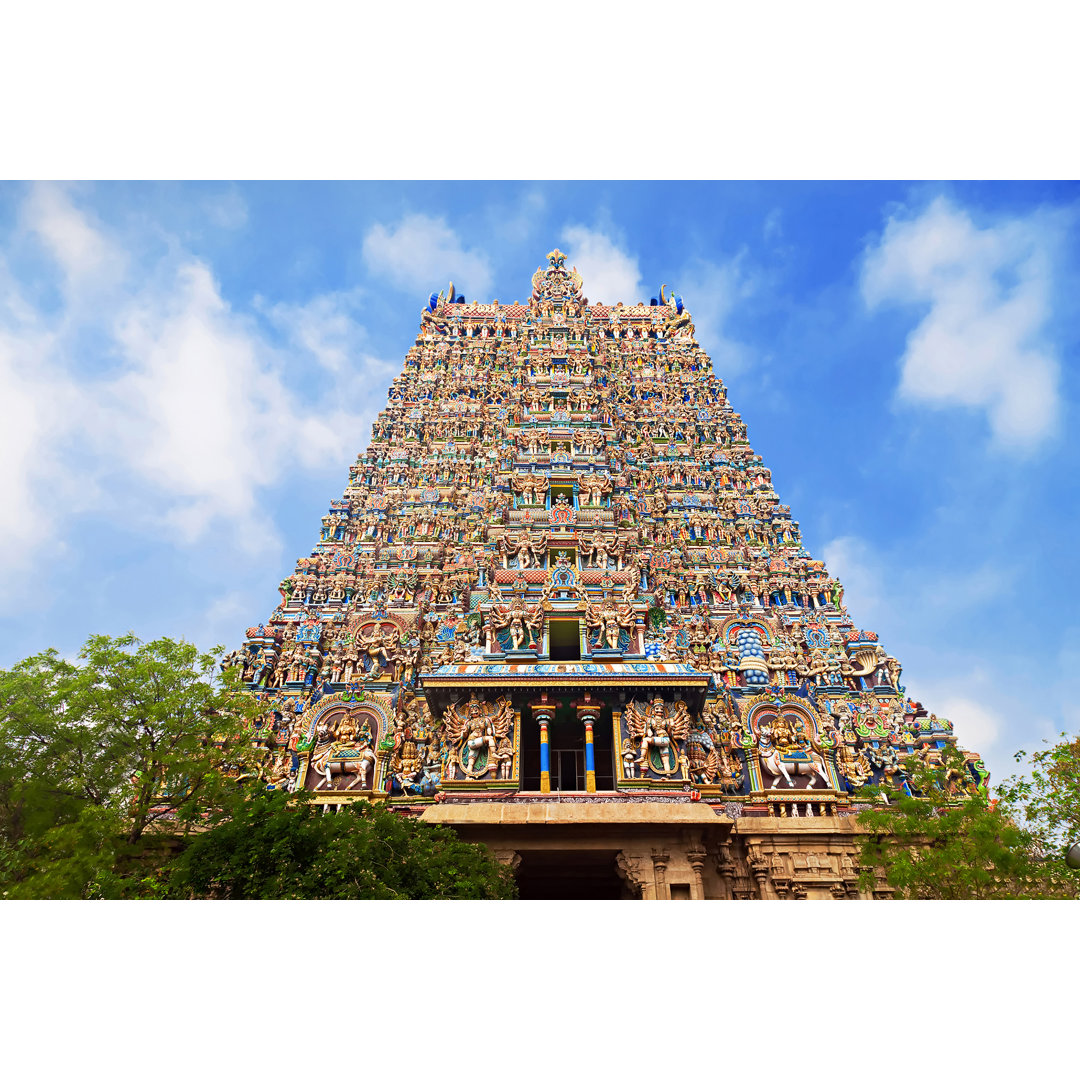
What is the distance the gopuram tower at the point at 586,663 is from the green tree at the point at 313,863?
12.9 ft

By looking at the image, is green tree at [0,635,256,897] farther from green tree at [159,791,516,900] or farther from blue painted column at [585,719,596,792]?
blue painted column at [585,719,596,792]

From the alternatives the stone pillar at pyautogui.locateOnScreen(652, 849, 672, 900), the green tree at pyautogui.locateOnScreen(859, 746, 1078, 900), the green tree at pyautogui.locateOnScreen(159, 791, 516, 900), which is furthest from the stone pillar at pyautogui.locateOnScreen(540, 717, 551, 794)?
the green tree at pyautogui.locateOnScreen(859, 746, 1078, 900)

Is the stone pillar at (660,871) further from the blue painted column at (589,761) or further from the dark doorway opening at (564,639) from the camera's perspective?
the dark doorway opening at (564,639)

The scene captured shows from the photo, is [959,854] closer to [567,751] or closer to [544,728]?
[544,728]

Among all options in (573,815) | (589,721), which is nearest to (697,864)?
(573,815)

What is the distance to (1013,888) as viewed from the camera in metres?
14.1

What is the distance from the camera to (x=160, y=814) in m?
15.5

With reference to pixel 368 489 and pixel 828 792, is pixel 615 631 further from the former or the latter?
→ pixel 368 489

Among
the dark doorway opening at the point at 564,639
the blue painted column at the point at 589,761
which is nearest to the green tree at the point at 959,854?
the blue painted column at the point at 589,761

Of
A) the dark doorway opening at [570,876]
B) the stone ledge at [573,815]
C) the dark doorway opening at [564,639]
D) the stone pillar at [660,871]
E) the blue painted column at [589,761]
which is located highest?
the dark doorway opening at [564,639]

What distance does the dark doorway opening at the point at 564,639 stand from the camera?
21994 mm

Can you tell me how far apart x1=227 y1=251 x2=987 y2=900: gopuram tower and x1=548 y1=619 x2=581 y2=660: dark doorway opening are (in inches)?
3.3

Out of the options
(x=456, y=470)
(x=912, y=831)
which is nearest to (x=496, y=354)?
(x=456, y=470)

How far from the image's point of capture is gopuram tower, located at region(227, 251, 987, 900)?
1800 cm
